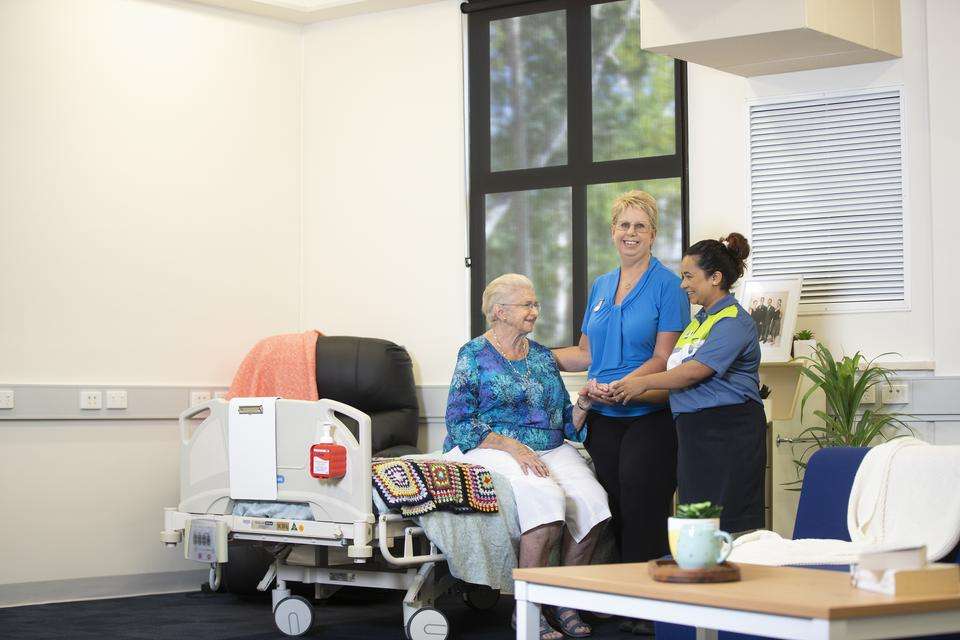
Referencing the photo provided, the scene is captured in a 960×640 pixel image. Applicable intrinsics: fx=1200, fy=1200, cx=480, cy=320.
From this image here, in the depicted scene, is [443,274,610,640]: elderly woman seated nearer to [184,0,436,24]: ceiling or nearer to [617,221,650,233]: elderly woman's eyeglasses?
[617,221,650,233]: elderly woman's eyeglasses

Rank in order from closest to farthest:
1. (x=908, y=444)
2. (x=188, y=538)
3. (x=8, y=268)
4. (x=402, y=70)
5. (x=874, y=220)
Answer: (x=908, y=444) < (x=188, y=538) < (x=874, y=220) < (x=8, y=268) < (x=402, y=70)

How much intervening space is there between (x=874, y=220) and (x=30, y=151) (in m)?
3.68

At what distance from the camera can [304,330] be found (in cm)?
632

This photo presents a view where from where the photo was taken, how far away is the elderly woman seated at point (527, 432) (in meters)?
4.23

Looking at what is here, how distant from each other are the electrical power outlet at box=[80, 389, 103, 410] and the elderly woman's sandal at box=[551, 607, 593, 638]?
239 cm

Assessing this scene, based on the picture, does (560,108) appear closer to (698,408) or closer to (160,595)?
(698,408)

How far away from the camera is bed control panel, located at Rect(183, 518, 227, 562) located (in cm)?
420

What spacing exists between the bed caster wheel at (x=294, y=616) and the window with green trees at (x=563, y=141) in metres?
1.92

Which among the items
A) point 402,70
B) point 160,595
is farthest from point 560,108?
point 160,595

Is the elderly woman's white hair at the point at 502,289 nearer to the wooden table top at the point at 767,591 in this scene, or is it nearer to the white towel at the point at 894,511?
the white towel at the point at 894,511

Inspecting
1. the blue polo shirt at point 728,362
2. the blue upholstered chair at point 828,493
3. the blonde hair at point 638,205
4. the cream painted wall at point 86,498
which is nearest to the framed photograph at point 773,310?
the blonde hair at point 638,205

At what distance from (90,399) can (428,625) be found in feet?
7.13

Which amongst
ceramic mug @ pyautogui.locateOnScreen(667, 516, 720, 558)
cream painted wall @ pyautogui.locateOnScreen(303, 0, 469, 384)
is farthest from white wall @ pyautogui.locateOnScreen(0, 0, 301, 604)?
ceramic mug @ pyautogui.locateOnScreen(667, 516, 720, 558)

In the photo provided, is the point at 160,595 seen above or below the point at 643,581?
below
